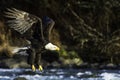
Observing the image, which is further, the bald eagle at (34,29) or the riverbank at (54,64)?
the riverbank at (54,64)

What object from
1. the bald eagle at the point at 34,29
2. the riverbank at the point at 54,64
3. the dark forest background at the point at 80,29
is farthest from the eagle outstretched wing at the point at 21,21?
the dark forest background at the point at 80,29

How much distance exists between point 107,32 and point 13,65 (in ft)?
12.9

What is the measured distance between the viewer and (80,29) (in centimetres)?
1736

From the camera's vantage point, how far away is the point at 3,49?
17078 millimetres

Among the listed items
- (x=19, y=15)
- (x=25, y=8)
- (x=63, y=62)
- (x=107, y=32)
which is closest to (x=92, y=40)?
(x=107, y=32)

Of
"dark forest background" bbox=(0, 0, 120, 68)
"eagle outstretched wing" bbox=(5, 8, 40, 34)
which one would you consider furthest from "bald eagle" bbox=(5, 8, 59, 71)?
"dark forest background" bbox=(0, 0, 120, 68)

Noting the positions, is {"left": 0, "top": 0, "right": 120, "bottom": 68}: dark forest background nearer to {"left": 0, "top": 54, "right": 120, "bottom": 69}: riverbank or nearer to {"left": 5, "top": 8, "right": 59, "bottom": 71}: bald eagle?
{"left": 0, "top": 54, "right": 120, "bottom": 69}: riverbank

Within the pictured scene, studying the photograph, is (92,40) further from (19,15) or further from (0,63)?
(19,15)

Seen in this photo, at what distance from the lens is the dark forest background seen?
16625mm

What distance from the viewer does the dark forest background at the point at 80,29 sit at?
16.6m

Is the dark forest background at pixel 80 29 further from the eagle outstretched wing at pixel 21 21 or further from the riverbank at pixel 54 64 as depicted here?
the eagle outstretched wing at pixel 21 21

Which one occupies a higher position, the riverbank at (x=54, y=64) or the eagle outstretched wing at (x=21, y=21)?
the eagle outstretched wing at (x=21, y=21)

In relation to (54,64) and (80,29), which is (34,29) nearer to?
(54,64)

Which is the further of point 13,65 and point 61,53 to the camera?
point 61,53
